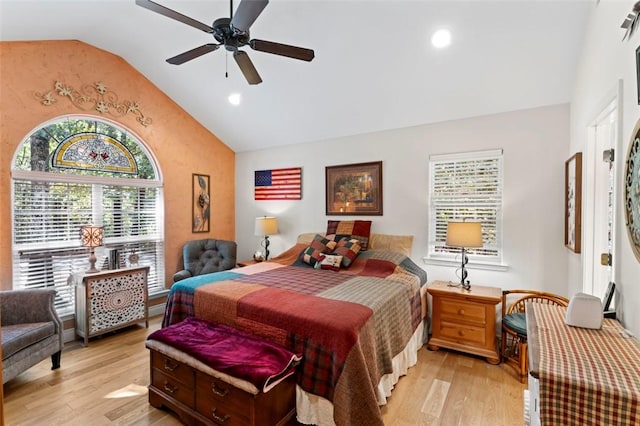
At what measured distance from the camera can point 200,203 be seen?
183 inches

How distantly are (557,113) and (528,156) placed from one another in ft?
1.49

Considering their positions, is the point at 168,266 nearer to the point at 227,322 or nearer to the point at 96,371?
the point at 96,371

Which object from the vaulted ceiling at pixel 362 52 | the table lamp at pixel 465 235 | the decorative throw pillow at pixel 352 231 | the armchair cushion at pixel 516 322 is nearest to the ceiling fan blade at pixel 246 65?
the vaulted ceiling at pixel 362 52

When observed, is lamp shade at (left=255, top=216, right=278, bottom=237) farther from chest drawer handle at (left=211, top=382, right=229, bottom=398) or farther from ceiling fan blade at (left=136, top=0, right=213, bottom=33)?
ceiling fan blade at (left=136, top=0, right=213, bottom=33)

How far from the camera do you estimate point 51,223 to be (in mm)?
3211

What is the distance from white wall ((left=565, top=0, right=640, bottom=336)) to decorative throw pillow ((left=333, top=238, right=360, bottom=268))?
1.99m

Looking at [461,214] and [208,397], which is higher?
[461,214]

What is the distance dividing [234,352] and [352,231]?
2316mm

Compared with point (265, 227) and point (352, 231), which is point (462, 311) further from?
point (265, 227)

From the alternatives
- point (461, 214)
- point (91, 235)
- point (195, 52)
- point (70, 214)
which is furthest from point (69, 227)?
point (461, 214)

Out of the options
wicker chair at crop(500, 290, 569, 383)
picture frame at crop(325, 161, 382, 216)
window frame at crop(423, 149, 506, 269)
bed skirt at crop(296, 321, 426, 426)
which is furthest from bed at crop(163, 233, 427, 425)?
picture frame at crop(325, 161, 382, 216)

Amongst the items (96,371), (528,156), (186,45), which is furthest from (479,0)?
(96,371)

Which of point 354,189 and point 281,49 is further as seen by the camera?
point 354,189

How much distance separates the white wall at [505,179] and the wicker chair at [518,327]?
28cm
